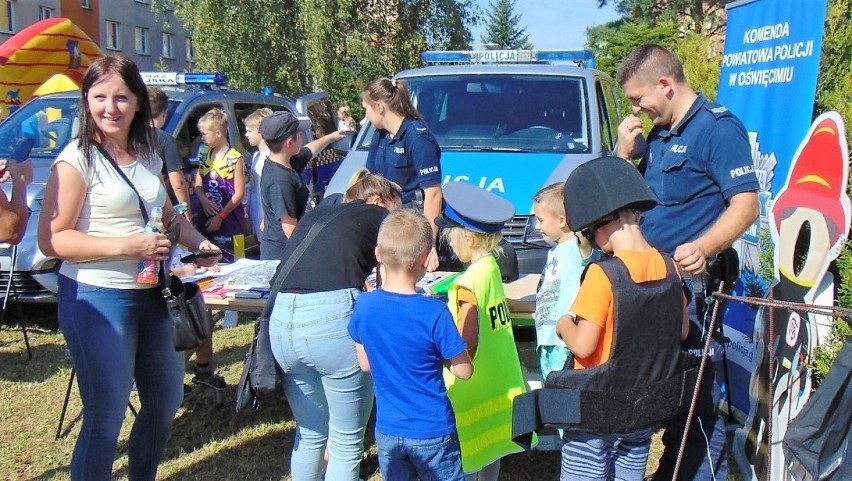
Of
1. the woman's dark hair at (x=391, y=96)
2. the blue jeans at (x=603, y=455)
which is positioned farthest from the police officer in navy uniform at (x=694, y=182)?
the woman's dark hair at (x=391, y=96)

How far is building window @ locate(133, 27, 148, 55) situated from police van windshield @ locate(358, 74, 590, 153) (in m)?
36.6

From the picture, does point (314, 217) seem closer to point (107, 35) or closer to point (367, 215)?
point (367, 215)

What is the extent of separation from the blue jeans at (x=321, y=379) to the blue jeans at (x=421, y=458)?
0.96 feet

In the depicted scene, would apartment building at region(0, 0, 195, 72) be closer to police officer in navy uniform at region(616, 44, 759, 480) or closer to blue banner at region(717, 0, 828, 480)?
blue banner at region(717, 0, 828, 480)

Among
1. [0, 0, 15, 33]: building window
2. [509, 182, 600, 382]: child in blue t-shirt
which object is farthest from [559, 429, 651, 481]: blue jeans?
[0, 0, 15, 33]: building window

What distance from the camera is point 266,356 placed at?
9.67 feet

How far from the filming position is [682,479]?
123 inches

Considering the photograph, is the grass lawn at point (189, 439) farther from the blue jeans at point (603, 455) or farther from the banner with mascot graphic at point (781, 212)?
the blue jeans at point (603, 455)

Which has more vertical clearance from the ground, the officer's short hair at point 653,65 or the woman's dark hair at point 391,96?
the officer's short hair at point 653,65

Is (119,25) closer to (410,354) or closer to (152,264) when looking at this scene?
(152,264)

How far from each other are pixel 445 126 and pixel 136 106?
3131 millimetres

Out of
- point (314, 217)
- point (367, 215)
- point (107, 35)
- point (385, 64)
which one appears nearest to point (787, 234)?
point (367, 215)

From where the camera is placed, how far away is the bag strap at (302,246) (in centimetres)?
288

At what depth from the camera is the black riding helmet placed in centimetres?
230
